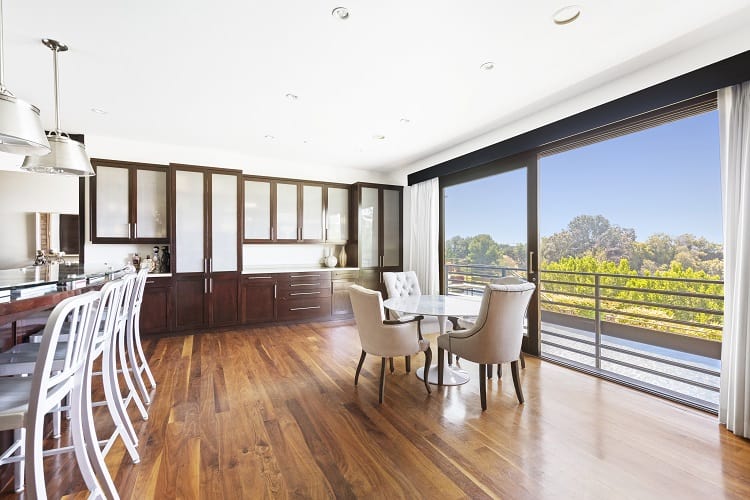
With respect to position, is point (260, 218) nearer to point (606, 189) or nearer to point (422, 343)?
point (422, 343)

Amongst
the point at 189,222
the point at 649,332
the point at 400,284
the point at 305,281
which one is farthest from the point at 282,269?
the point at 649,332

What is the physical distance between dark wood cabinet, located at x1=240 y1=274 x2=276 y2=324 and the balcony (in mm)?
3421

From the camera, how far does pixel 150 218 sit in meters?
4.52

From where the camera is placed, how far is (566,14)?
200 cm

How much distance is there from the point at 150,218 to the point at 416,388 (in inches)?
169

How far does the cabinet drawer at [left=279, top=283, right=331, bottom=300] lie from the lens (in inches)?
199

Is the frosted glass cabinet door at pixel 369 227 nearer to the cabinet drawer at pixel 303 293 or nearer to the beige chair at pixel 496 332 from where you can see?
the cabinet drawer at pixel 303 293

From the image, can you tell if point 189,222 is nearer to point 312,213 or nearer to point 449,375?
point 312,213

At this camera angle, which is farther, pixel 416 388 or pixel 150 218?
pixel 150 218

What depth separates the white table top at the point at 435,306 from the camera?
2.64 metres

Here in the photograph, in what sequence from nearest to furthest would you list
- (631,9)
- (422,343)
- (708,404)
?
(631,9) → (708,404) → (422,343)

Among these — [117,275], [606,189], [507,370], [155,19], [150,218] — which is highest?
[155,19]

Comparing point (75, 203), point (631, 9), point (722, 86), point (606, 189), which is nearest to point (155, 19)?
point (631, 9)

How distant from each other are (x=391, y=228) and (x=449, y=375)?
3.44 m
